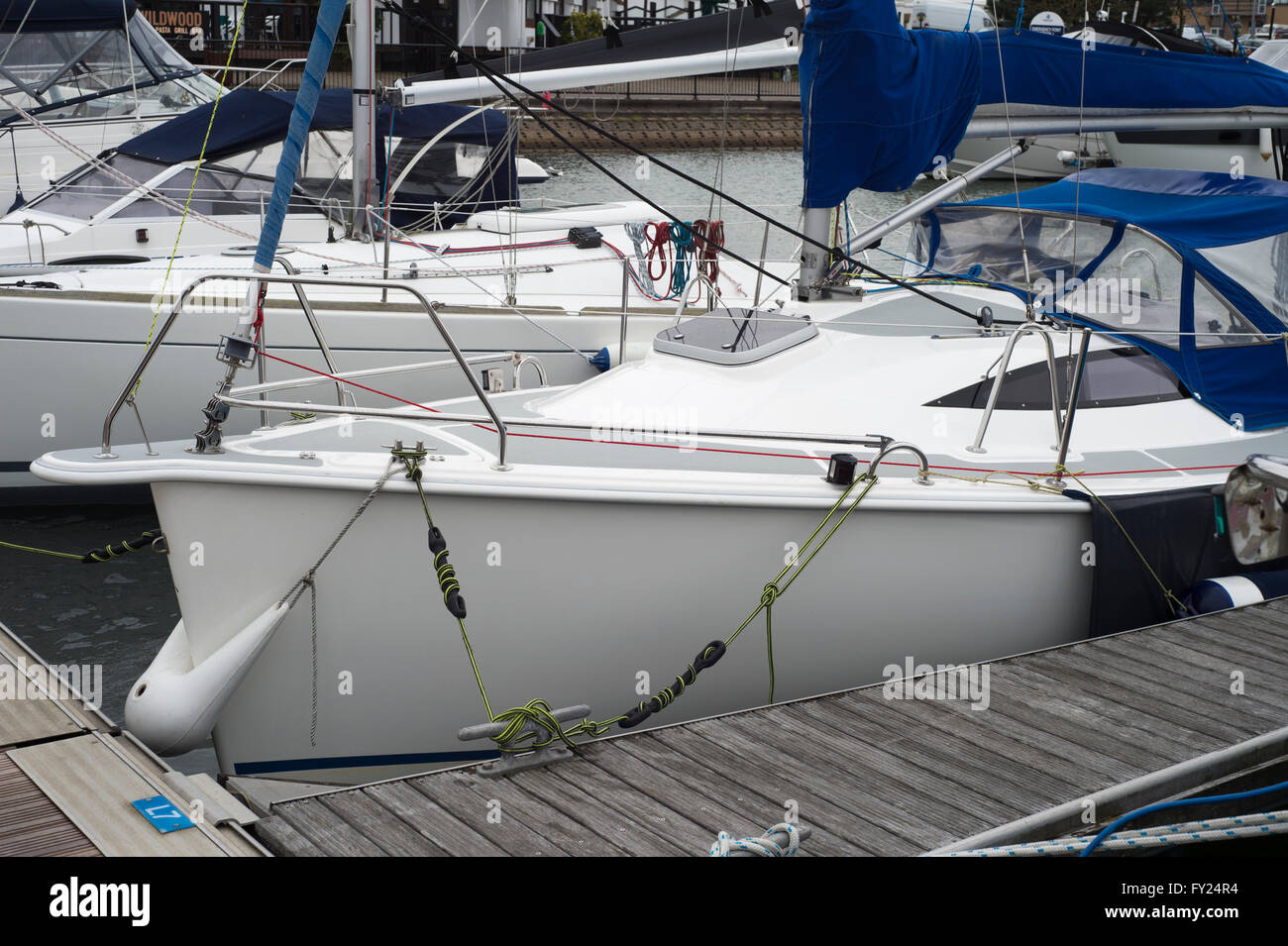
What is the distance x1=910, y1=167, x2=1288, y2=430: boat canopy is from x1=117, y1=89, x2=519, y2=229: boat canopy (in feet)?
15.5

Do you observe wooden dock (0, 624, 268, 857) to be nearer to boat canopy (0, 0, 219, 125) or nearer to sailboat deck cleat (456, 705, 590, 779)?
sailboat deck cleat (456, 705, 590, 779)

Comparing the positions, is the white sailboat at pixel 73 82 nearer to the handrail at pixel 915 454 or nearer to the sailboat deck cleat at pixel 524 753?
the handrail at pixel 915 454

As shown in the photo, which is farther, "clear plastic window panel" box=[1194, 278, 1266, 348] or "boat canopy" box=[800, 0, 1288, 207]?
"boat canopy" box=[800, 0, 1288, 207]

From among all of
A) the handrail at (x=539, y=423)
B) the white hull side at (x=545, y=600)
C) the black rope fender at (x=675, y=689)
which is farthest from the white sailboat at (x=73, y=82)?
the black rope fender at (x=675, y=689)

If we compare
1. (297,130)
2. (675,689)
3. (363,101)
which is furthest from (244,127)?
(675,689)

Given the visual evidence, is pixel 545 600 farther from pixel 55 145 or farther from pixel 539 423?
pixel 55 145

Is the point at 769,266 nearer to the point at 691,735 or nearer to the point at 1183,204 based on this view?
the point at 1183,204

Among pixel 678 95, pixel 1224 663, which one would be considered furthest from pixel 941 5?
pixel 678 95

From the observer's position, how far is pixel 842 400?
504cm

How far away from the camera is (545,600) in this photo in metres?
4.29

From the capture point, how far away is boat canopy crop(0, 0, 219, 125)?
12.2 m

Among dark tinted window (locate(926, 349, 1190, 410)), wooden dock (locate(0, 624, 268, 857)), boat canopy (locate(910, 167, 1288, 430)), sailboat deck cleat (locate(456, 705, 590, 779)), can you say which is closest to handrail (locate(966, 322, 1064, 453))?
dark tinted window (locate(926, 349, 1190, 410))

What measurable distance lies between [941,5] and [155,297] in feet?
28.5

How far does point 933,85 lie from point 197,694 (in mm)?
4045
